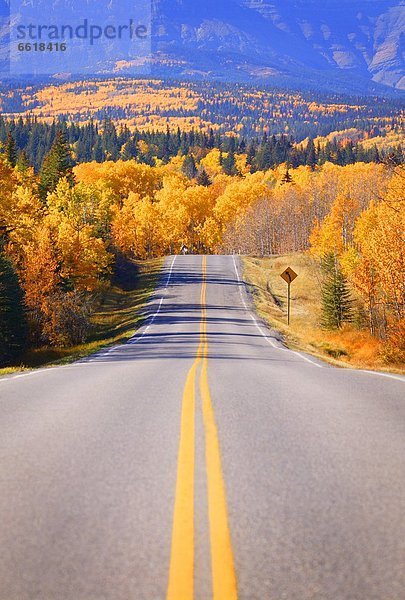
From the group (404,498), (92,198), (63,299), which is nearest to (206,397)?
(404,498)

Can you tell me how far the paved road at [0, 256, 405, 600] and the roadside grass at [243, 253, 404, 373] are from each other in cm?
1359

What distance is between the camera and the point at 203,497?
402 centimetres

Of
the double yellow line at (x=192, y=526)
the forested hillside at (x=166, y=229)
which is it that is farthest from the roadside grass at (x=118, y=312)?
the double yellow line at (x=192, y=526)

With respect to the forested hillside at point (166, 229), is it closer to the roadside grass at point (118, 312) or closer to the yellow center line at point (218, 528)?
the roadside grass at point (118, 312)

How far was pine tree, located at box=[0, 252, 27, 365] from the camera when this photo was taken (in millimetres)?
33469

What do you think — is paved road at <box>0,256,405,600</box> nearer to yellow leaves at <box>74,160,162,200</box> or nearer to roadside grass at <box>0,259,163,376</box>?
roadside grass at <box>0,259,163,376</box>

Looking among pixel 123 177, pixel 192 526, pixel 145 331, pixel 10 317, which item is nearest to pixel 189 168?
pixel 123 177

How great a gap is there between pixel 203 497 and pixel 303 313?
48.3 metres

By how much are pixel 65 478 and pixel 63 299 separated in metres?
34.7

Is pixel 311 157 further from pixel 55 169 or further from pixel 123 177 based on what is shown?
pixel 55 169

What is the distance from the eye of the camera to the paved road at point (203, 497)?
2992mm

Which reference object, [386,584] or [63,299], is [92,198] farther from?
[386,584]

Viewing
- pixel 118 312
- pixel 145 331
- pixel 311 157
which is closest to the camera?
pixel 145 331

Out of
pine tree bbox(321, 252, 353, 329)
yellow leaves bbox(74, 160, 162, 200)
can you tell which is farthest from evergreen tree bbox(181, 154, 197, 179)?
pine tree bbox(321, 252, 353, 329)
